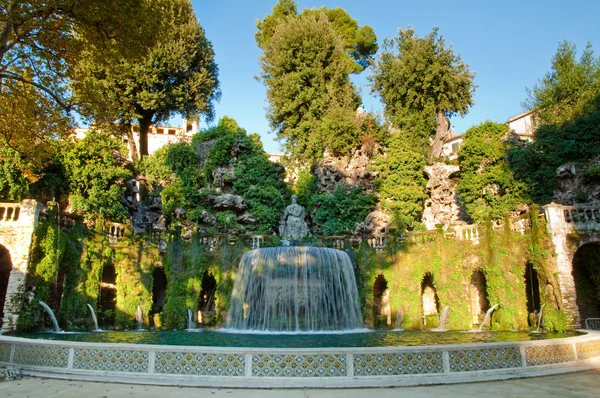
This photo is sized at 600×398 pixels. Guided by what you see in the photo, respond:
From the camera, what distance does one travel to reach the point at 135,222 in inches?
1056

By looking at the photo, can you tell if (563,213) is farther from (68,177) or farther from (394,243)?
(68,177)

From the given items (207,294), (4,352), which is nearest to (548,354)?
(4,352)

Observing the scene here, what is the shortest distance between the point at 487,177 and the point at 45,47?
2392cm

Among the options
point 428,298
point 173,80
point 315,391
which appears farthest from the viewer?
point 173,80

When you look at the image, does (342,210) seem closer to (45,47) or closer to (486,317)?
(486,317)

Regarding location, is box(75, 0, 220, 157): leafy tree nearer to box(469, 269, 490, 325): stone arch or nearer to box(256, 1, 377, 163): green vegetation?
box(256, 1, 377, 163): green vegetation

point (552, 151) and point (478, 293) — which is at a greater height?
point (552, 151)

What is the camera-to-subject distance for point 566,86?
28828 mm

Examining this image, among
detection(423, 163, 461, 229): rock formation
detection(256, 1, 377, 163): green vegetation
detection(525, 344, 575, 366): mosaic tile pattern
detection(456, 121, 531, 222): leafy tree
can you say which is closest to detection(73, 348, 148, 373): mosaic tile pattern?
detection(525, 344, 575, 366): mosaic tile pattern

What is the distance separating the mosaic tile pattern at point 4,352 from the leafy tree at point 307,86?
2328 centimetres

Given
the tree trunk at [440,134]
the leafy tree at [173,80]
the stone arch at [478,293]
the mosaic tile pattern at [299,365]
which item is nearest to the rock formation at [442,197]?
the tree trunk at [440,134]

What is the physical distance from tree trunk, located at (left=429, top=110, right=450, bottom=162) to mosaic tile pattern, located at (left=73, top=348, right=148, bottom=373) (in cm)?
2639

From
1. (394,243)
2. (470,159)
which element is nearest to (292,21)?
(470,159)

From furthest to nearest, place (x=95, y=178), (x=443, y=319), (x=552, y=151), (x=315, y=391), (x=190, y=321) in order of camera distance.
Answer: (x=552, y=151)
(x=95, y=178)
(x=443, y=319)
(x=190, y=321)
(x=315, y=391)
